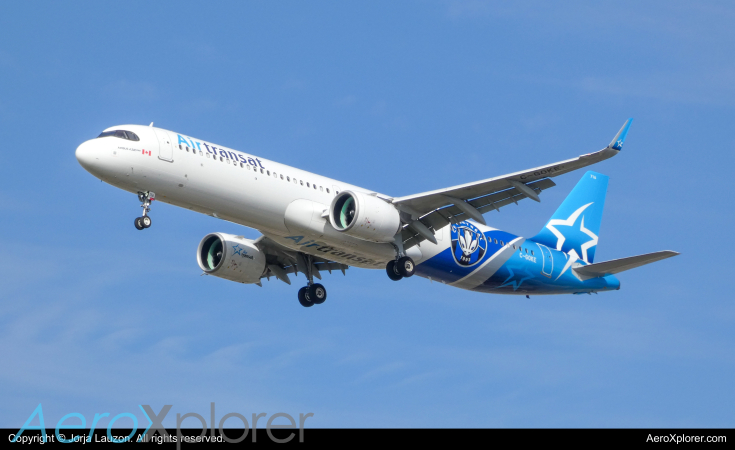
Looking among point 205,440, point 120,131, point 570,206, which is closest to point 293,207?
point 120,131

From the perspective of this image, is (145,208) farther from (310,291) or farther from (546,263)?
(546,263)

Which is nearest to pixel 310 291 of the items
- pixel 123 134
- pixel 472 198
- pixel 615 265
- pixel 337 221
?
pixel 337 221

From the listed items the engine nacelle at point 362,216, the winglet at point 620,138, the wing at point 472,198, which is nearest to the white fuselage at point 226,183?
the engine nacelle at point 362,216

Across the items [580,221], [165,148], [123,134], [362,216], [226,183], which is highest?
[580,221]

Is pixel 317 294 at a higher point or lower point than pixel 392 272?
higher

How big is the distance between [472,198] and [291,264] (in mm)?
9785

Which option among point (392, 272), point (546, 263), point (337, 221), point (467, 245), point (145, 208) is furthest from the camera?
point (546, 263)

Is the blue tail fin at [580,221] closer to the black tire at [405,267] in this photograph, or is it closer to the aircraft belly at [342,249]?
the black tire at [405,267]

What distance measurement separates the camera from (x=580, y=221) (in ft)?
161

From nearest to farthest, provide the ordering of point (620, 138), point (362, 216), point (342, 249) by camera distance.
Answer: point (620, 138)
point (362, 216)
point (342, 249)

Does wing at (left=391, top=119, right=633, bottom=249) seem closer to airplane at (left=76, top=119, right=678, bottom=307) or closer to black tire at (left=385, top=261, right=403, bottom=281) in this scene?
airplane at (left=76, top=119, right=678, bottom=307)

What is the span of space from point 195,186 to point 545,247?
719 inches

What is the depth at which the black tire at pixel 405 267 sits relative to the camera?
38906 mm

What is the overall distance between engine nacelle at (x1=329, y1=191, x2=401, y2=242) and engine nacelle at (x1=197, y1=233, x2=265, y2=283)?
660 cm
